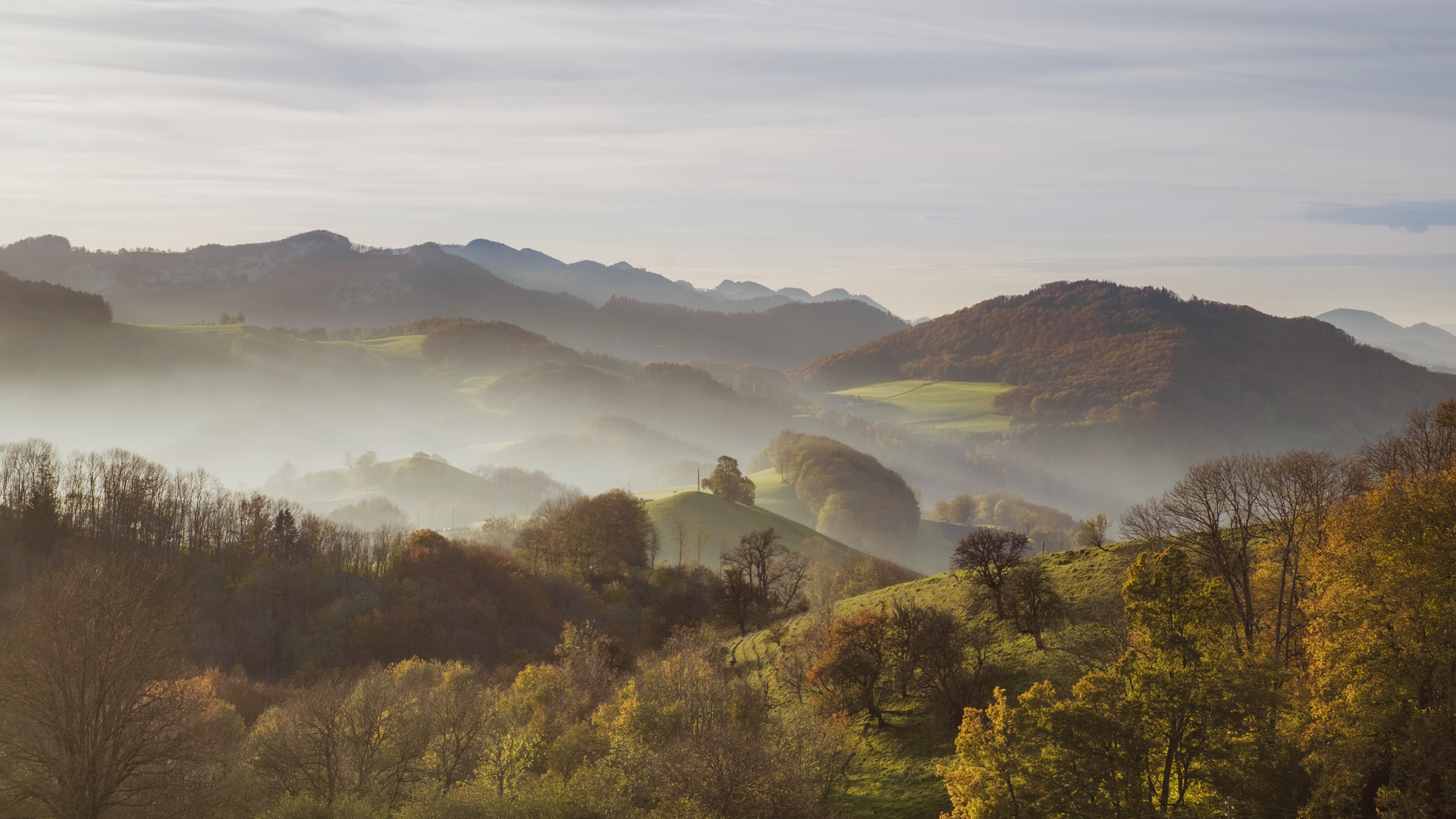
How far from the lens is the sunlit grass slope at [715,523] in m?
161

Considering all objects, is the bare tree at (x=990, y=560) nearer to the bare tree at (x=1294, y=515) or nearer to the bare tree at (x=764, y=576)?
the bare tree at (x=1294, y=515)

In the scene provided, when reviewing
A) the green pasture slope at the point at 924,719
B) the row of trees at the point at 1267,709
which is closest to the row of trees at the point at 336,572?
the green pasture slope at the point at 924,719

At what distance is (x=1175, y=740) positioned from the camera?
34438 millimetres

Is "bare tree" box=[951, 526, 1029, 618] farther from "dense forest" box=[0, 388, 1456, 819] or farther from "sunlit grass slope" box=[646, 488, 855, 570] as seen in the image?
"sunlit grass slope" box=[646, 488, 855, 570]

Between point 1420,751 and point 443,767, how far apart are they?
157 ft

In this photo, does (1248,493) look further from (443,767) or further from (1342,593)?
(443,767)

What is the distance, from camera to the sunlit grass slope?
16088 centimetres

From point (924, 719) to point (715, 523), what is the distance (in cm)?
11405

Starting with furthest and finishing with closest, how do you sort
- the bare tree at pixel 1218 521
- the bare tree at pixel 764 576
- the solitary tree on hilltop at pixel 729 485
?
the solitary tree on hilltop at pixel 729 485, the bare tree at pixel 764 576, the bare tree at pixel 1218 521

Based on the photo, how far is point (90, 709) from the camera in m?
38.8

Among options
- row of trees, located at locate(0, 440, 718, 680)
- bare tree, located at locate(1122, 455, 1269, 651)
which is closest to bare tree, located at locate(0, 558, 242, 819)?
bare tree, located at locate(1122, 455, 1269, 651)

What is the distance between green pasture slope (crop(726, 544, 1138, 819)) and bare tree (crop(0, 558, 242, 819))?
114 ft

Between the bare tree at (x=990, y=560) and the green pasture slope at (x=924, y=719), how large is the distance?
226 centimetres

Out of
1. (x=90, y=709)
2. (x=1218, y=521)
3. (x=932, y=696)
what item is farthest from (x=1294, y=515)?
(x=90, y=709)
